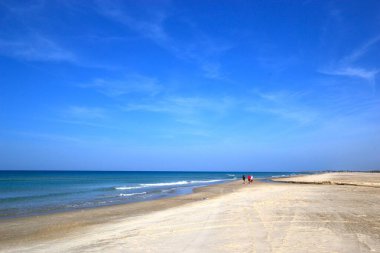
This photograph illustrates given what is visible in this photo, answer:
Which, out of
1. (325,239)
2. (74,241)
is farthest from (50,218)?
(325,239)

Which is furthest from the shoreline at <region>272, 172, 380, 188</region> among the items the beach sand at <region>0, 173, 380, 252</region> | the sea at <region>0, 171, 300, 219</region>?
the beach sand at <region>0, 173, 380, 252</region>

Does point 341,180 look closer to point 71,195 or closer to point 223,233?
point 71,195

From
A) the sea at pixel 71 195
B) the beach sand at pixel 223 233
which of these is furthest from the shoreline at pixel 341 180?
the beach sand at pixel 223 233

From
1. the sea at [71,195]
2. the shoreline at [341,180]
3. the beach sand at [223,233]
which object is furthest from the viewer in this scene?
the shoreline at [341,180]

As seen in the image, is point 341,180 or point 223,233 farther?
point 341,180

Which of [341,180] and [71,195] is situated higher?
[341,180]

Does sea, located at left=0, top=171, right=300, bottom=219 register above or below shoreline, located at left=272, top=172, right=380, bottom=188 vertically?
below

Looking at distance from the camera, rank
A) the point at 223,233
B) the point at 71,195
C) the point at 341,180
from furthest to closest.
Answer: the point at 341,180 → the point at 71,195 → the point at 223,233

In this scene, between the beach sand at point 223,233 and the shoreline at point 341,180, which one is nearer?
the beach sand at point 223,233

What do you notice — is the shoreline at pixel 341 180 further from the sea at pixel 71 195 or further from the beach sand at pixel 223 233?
the beach sand at pixel 223 233

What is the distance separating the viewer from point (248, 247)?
7.85 metres

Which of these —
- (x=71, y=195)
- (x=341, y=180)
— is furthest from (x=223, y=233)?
(x=341, y=180)

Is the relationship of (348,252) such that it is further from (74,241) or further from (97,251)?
(74,241)

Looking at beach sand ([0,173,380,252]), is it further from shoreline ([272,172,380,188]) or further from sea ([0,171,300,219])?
shoreline ([272,172,380,188])
